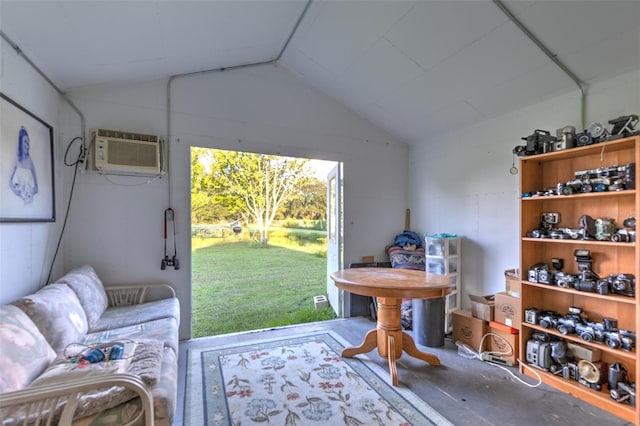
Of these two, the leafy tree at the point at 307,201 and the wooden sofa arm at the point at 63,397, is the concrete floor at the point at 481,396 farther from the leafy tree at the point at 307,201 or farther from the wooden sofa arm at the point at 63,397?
the leafy tree at the point at 307,201

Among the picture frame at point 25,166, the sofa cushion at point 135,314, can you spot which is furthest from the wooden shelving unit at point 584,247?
the picture frame at point 25,166

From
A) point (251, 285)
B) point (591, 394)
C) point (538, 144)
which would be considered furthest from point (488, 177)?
point (251, 285)

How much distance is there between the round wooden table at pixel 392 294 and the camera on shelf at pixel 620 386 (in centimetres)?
109

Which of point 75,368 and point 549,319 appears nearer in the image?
point 75,368

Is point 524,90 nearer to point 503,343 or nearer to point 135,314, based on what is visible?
point 503,343

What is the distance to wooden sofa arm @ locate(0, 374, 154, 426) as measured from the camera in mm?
1042

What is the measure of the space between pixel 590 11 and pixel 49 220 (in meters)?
4.14

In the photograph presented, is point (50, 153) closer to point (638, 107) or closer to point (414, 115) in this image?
point (414, 115)

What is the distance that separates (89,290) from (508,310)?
353 centimetres

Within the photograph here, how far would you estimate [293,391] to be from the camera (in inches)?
81.7

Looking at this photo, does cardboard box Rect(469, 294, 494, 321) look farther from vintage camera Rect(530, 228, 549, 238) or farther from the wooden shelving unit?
vintage camera Rect(530, 228, 549, 238)

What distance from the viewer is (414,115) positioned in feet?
11.4

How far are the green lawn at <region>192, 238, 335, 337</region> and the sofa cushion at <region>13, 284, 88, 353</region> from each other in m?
1.77

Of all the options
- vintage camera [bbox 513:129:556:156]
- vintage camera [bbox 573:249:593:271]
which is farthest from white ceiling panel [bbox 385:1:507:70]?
vintage camera [bbox 573:249:593:271]
